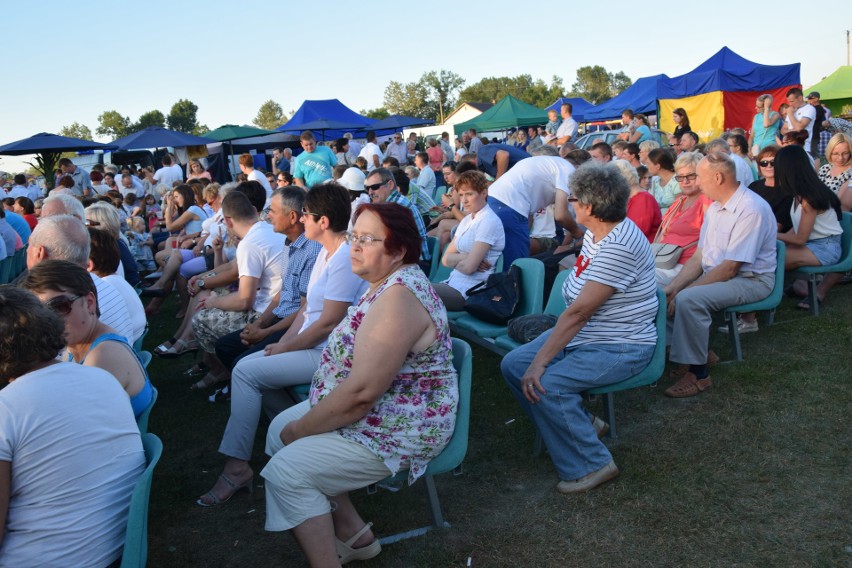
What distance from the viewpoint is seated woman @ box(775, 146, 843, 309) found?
5273 mm

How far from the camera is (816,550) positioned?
2.71m

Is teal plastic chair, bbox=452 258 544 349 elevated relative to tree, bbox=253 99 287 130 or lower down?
lower down

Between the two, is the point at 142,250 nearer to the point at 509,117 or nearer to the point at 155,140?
the point at 155,140

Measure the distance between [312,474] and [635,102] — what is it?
2354 cm

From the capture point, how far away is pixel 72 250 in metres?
3.63

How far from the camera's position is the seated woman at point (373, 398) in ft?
8.07

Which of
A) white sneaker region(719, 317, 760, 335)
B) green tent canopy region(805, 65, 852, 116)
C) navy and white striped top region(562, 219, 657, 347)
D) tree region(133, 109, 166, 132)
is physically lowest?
white sneaker region(719, 317, 760, 335)

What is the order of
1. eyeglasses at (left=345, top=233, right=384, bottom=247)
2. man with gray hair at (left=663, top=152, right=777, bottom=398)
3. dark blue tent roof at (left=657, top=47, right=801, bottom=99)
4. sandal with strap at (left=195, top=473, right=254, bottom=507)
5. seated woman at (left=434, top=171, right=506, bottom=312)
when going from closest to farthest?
eyeglasses at (left=345, top=233, right=384, bottom=247), sandal with strap at (left=195, top=473, right=254, bottom=507), man with gray hair at (left=663, top=152, right=777, bottom=398), seated woman at (left=434, top=171, right=506, bottom=312), dark blue tent roof at (left=657, top=47, right=801, bottom=99)

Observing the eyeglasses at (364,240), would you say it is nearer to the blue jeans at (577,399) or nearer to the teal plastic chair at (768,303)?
the blue jeans at (577,399)

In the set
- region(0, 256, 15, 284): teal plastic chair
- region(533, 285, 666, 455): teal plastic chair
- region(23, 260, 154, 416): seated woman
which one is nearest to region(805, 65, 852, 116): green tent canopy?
region(533, 285, 666, 455): teal plastic chair

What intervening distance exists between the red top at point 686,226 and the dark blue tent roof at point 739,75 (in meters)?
16.4

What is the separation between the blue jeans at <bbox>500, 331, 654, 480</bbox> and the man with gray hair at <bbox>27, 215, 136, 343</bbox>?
1.96 meters

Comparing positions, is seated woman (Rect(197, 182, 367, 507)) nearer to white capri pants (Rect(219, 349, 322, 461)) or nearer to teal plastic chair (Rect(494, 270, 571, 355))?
white capri pants (Rect(219, 349, 322, 461))

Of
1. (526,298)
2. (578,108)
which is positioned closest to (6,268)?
(526,298)
